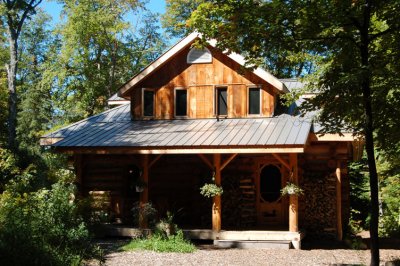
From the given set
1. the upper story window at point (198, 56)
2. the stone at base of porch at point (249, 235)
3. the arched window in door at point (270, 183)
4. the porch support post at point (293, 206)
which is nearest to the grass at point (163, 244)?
the stone at base of porch at point (249, 235)

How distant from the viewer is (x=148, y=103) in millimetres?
18797

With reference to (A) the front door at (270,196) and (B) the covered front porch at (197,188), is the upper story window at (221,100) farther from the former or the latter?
(A) the front door at (270,196)

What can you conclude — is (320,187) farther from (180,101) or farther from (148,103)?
(148,103)

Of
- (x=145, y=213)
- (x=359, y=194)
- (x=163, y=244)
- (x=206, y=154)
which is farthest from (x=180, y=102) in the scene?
(x=359, y=194)

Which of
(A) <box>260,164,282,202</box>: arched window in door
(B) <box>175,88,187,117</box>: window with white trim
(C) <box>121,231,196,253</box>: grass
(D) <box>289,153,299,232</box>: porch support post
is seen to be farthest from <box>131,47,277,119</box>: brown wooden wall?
(C) <box>121,231,196,253</box>: grass

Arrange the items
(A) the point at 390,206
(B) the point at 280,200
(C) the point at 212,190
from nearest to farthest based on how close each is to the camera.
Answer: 1. (C) the point at 212,190
2. (B) the point at 280,200
3. (A) the point at 390,206

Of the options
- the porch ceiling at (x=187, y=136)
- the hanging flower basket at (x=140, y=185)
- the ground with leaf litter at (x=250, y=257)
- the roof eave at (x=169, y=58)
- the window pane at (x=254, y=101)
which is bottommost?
the ground with leaf litter at (x=250, y=257)

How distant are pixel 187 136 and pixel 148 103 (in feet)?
12.1

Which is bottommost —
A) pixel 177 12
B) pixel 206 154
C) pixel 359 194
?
pixel 359 194

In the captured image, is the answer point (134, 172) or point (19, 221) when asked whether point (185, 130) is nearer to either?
point (134, 172)

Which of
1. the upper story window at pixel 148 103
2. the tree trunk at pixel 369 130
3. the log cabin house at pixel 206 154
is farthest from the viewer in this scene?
the upper story window at pixel 148 103

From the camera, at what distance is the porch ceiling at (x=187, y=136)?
1430 centimetres

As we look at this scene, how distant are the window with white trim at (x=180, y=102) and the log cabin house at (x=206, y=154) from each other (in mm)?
36

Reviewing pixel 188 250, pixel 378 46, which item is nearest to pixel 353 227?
pixel 188 250
